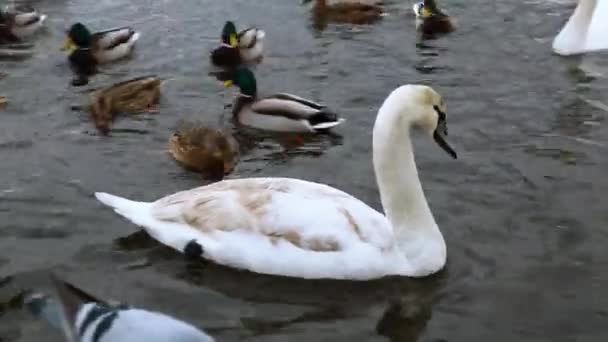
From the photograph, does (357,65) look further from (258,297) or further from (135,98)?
(258,297)

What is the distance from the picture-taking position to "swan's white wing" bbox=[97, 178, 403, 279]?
6.01 metres

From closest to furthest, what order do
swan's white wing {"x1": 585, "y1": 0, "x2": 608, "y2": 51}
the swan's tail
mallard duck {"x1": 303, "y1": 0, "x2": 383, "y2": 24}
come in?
the swan's tail, swan's white wing {"x1": 585, "y1": 0, "x2": 608, "y2": 51}, mallard duck {"x1": 303, "y1": 0, "x2": 383, "y2": 24}

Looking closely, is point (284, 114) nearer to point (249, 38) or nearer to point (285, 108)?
point (285, 108)

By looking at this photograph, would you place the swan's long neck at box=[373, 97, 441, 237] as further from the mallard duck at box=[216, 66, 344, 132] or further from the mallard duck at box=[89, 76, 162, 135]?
the mallard duck at box=[89, 76, 162, 135]

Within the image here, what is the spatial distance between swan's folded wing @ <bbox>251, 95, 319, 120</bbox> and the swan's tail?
7.10 feet

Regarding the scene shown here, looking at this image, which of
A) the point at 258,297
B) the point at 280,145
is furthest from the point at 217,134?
the point at 258,297

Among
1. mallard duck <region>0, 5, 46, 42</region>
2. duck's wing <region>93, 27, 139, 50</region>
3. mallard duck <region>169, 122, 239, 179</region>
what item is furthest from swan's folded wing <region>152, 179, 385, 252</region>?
mallard duck <region>0, 5, 46, 42</region>

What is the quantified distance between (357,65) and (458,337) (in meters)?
4.69

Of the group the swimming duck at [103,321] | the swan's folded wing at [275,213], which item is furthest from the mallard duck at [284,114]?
the swimming duck at [103,321]

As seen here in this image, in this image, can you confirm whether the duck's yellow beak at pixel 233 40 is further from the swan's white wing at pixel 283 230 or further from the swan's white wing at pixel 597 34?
the swan's white wing at pixel 283 230

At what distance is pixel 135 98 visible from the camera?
8773 millimetres

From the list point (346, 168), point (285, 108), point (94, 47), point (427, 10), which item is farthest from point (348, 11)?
point (346, 168)

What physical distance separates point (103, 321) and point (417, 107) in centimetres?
254

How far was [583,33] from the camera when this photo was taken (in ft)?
34.0
